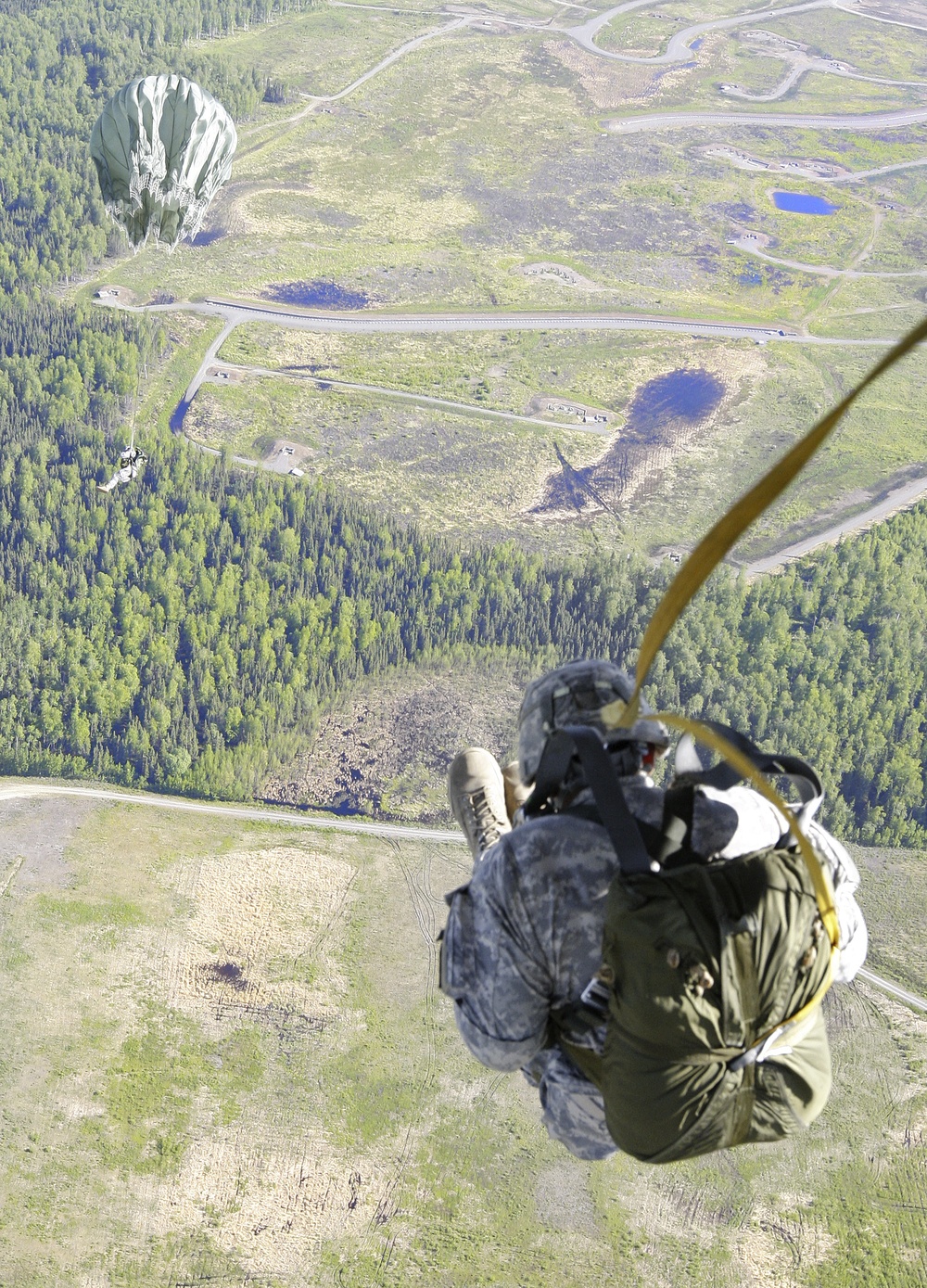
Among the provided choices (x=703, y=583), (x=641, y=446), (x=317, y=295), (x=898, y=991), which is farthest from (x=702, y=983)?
(x=317, y=295)

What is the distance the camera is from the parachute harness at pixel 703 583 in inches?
287

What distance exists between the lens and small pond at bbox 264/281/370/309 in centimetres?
15488

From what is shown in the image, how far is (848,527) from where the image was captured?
12500 cm

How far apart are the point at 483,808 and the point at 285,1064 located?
56.8 meters

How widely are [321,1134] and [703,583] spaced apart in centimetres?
5946

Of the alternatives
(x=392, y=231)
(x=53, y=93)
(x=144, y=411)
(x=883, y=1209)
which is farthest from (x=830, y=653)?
(x=53, y=93)

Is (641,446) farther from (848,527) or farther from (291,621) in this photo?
(291,621)

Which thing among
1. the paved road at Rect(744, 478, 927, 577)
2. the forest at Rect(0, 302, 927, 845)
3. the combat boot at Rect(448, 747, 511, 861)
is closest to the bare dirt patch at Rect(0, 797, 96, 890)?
the forest at Rect(0, 302, 927, 845)

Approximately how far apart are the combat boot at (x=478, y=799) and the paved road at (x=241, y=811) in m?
72.0

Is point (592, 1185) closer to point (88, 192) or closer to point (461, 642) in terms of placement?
point (461, 642)

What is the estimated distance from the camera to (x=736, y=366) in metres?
154

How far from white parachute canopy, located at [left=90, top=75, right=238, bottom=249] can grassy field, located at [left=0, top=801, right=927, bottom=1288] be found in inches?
1434

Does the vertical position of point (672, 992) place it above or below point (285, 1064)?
above

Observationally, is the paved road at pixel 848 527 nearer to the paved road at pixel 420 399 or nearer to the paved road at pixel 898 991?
the paved road at pixel 420 399
